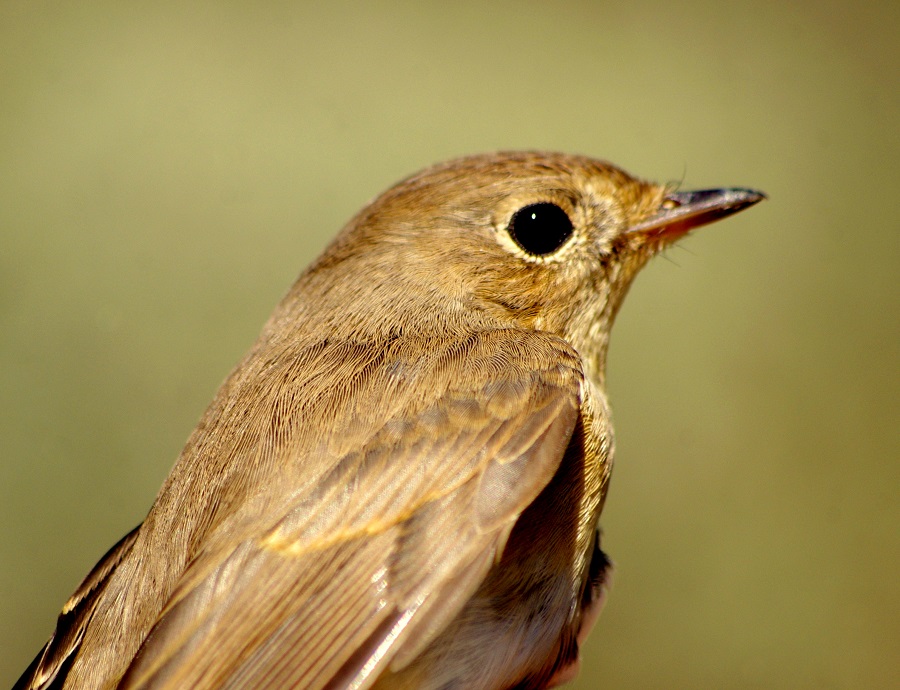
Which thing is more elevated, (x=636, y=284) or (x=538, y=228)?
(x=538, y=228)

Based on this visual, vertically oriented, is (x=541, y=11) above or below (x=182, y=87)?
above

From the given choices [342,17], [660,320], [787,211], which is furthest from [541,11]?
[660,320]

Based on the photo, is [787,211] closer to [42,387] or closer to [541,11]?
[541,11]

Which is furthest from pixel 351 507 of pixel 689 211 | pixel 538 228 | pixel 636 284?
pixel 636 284

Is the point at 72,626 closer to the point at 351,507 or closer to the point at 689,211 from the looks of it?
the point at 351,507

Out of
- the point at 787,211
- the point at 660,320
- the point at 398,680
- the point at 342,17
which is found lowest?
the point at 398,680

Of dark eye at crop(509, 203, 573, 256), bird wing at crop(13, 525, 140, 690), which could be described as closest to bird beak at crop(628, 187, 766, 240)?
dark eye at crop(509, 203, 573, 256)
